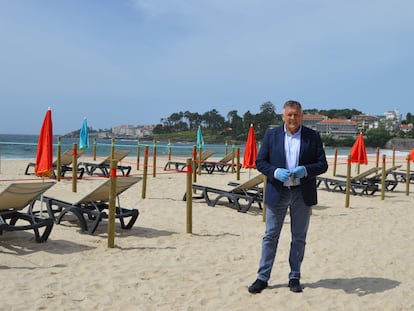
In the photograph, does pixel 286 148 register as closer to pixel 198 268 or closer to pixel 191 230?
pixel 198 268

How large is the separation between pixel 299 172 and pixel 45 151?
13.3 ft

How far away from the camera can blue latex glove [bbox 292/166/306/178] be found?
3.41 meters

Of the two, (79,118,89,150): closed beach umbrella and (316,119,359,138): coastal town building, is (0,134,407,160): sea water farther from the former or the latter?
(316,119,359,138): coastal town building

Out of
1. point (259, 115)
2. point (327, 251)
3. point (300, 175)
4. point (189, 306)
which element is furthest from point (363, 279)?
point (259, 115)

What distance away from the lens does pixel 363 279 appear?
13.7 feet

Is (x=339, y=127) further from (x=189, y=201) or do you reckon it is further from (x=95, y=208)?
(x=95, y=208)

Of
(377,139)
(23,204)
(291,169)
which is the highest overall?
(291,169)

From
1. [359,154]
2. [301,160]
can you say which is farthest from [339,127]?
[301,160]

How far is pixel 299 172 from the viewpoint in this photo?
3.42 metres

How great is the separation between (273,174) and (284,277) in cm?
118

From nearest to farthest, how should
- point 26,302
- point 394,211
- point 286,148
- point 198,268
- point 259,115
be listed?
point 26,302 < point 286,148 < point 198,268 < point 394,211 < point 259,115

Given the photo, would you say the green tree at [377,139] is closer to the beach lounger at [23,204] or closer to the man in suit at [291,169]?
the beach lounger at [23,204]

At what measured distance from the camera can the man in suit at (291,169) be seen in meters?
3.52

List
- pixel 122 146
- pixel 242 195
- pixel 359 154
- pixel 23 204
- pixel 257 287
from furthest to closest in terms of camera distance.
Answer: pixel 122 146 < pixel 359 154 < pixel 242 195 < pixel 23 204 < pixel 257 287
